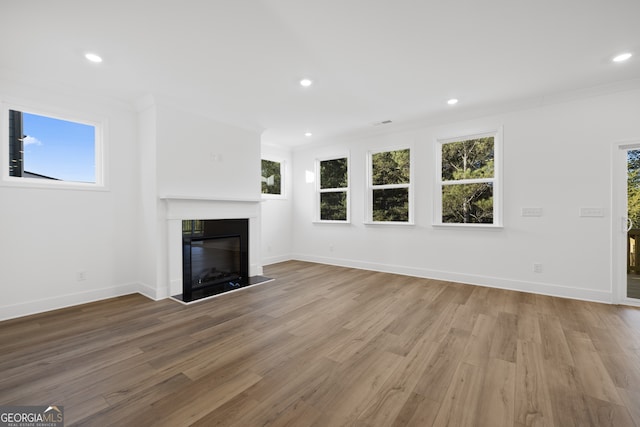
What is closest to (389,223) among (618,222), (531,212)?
(531,212)

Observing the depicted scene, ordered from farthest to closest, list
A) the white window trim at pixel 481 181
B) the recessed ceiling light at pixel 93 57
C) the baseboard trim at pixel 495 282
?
the white window trim at pixel 481 181
the baseboard trim at pixel 495 282
the recessed ceiling light at pixel 93 57

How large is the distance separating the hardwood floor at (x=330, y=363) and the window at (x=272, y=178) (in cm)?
306

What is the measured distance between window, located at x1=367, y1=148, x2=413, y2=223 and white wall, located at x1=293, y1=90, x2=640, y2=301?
20 cm

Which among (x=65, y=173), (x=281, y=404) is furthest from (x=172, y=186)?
(x=281, y=404)

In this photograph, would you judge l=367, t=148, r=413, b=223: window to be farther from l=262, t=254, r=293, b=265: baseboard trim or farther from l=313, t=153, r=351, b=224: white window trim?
l=262, t=254, r=293, b=265: baseboard trim

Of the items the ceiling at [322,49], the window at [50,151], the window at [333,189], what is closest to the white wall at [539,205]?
the ceiling at [322,49]

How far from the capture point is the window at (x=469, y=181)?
4184mm

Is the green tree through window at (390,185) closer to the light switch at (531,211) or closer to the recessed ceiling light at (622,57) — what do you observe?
the light switch at (531,211)

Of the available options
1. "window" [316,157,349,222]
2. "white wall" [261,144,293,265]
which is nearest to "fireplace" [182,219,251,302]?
"white wall" [261,144,293,265]

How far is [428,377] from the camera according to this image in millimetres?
1921

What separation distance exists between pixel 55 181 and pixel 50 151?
0.39m

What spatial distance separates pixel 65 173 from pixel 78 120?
692 mm

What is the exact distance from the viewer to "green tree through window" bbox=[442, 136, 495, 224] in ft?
13.9

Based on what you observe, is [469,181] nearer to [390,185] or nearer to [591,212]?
[390,185]
